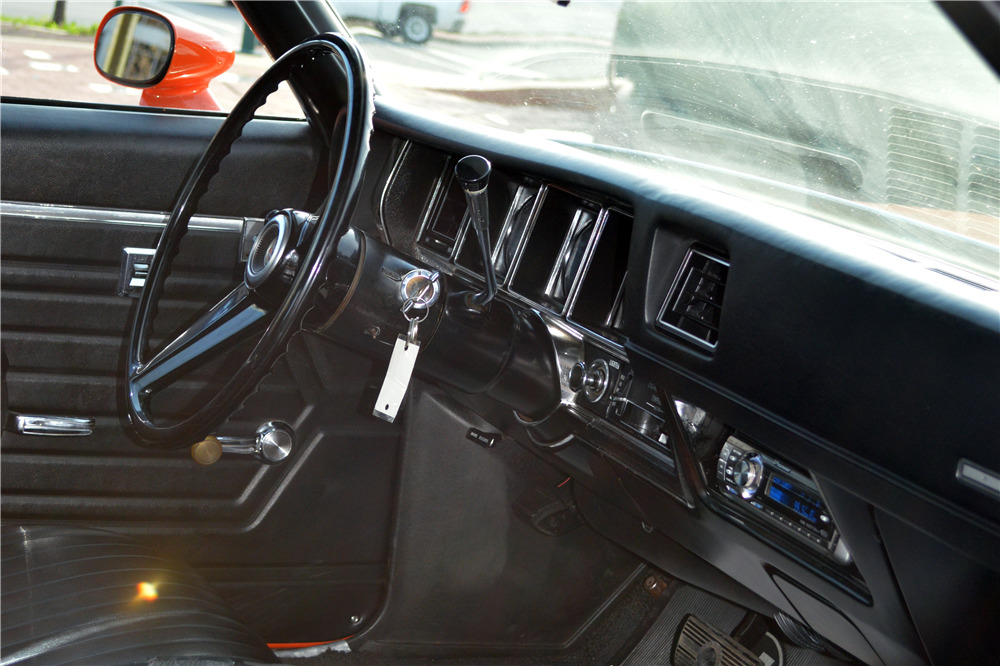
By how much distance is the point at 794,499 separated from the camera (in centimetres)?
113

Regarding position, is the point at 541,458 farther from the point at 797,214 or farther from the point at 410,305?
the point at 797,214

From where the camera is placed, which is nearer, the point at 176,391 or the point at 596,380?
the point at 596,380

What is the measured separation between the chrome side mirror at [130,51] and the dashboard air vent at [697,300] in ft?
3.86

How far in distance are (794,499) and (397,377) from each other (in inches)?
21.6

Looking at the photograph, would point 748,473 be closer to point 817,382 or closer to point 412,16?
point 817,382

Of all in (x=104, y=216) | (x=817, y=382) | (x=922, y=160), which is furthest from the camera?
(x=104, y=216)

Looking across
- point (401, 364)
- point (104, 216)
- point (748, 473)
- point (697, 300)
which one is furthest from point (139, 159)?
point (748, 473)

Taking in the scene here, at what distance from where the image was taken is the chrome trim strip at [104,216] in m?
1.66

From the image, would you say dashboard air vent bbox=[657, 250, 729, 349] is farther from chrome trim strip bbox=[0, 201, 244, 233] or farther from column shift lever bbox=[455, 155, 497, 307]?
chrome trim strip bbox=[0, 201, 244, 233]

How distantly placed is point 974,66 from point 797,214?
32 centimetres

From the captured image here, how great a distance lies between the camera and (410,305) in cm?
127

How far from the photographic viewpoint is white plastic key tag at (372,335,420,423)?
1.26m

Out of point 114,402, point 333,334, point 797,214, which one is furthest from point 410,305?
point 114,402

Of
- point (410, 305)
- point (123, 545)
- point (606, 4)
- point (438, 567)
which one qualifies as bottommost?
point (438, 567)
